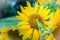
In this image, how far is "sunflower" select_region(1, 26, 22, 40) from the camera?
0.24 m

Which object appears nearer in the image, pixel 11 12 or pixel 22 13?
pixel 22 13

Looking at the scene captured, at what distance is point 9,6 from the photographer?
118 cm

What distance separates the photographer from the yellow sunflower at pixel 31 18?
10.1 inches

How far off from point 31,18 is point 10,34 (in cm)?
4

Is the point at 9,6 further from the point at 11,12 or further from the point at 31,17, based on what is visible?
the point at 31,17

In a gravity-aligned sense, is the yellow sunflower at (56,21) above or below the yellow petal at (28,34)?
above

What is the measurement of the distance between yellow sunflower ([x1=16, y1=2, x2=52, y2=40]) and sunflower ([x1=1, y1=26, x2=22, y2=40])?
1 centimetres

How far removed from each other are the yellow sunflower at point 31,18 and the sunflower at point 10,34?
0.04 ft

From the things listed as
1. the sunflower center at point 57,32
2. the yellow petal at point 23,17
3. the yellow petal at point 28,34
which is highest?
the yellow petal at point 23,17

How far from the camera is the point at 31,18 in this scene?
0.27 m

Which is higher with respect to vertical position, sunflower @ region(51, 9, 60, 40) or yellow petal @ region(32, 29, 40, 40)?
sunflower @ region(51, 9, 60, 40)

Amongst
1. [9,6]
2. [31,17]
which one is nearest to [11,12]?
[9,6]

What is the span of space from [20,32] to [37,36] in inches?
1.1

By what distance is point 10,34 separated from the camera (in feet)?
0.83
